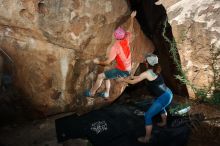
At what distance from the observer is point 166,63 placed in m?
8.21

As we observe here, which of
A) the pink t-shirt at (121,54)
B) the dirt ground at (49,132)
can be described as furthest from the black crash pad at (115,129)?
the pink t-shirt at (121,54)

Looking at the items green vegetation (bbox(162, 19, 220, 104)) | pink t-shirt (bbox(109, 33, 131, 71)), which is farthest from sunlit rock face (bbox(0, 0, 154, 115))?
green vegetation (bbox(162, 19, 220, 104))

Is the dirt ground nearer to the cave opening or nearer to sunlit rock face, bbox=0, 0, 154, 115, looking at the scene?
sunlit rock face, bbox=0, 0, 154, 115

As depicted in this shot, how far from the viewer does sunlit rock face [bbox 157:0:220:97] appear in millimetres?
6648

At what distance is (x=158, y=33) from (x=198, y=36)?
1.53m

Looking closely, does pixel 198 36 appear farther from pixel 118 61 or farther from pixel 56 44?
pixel 56 44

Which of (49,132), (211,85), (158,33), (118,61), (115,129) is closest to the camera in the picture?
(211,85)

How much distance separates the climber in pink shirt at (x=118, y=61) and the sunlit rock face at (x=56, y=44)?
7.8 inches

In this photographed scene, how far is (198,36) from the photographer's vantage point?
682cm

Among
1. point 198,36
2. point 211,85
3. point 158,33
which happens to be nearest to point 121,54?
point 198,36

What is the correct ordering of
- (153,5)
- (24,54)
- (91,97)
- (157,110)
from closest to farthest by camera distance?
(157,110)
(24,54)
(91,97)
(153,5)

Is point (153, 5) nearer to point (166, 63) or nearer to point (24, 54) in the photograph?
point (166, 63)

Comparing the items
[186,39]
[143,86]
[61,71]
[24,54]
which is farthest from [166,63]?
[24,54]

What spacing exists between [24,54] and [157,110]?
107 inches
